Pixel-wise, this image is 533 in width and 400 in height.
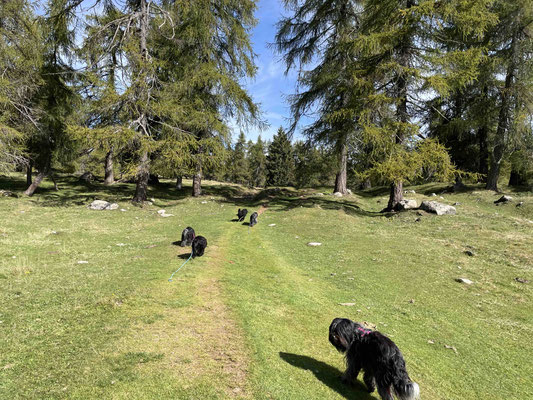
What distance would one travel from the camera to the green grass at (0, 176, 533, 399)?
3924 millimetres

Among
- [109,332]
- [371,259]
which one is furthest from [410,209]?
[109,332]

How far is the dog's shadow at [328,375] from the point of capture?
412 cm

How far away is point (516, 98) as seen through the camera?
893 inches

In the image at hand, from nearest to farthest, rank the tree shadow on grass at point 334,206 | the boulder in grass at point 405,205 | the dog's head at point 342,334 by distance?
the dog's head at point 342,334, the boulder in grass at point 405,205, the tree shadow on grass at point 334,206

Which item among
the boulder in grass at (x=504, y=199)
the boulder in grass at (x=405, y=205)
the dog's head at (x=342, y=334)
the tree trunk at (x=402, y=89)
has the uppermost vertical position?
the tree trunk at (x=402, y=89)

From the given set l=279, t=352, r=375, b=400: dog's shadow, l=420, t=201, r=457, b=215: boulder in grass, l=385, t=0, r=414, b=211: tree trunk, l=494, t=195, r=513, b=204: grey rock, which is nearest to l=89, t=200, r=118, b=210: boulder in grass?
l=279, t=352, r=375, b=400: dog's shadow

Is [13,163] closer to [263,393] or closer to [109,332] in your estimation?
[109,332]

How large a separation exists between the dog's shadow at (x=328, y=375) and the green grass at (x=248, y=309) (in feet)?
0.09

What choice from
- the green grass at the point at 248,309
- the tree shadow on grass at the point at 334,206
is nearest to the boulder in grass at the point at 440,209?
the tree shadow on grass at the point at 334,206

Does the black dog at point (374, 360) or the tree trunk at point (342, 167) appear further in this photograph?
the tree trunk at point (342, 167)

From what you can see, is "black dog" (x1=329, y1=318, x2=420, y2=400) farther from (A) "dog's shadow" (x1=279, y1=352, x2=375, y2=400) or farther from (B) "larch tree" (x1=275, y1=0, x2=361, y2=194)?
(B) "larch tree" (x1=275, y1=0, x2=361, y2=194)

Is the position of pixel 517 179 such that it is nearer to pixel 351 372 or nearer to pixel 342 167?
pixel 342 167

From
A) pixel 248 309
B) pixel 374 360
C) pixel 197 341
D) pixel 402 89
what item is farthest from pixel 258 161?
pixel 374 360

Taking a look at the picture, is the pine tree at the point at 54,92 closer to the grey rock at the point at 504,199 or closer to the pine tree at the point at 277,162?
the grey rock at the point at 504,199
